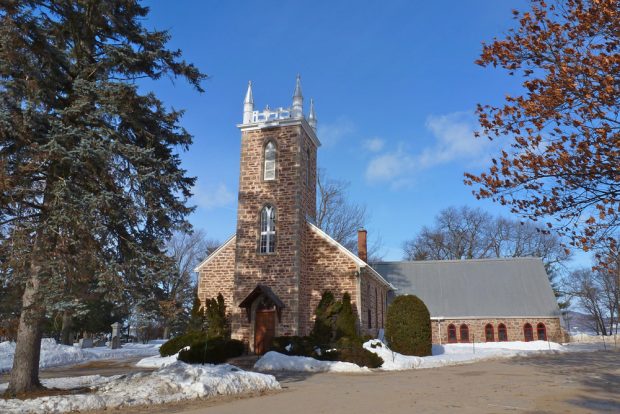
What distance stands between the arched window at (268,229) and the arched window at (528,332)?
66.1 feet

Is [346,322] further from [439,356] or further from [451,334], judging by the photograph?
[451,334]

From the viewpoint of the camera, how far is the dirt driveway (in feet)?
31.0

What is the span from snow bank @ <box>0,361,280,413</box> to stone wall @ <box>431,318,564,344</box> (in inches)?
931

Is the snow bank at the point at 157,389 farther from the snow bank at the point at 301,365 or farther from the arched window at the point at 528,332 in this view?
the arched window at the point at 528,332

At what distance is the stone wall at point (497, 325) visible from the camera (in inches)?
1281

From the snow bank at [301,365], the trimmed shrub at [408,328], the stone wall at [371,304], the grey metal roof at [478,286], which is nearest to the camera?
the snow bank at [301,365]

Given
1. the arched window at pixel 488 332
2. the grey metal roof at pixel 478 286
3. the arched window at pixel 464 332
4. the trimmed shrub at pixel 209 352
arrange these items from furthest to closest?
the grey metal roof at pixel 478 286 < the arched window at pixel 464 332 < the arched window at pixel 488 332 < the trimmed shrub at pixel 209 352

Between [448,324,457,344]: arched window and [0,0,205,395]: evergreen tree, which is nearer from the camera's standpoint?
[0,0,205,395]: evergreen tree

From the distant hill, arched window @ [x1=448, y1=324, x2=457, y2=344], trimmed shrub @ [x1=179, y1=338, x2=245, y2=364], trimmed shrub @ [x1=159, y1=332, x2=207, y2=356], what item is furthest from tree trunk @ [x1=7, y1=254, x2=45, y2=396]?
the distant hill

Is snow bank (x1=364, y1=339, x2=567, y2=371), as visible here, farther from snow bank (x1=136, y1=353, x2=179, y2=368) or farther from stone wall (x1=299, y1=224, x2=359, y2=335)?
snow bank (x1=136, y1=353, x2=179, y2=368)

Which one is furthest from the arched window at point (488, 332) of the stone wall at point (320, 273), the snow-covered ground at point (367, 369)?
the stone wall at point (320, 273)

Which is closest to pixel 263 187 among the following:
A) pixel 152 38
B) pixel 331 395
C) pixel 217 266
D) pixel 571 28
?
pixel 217 266

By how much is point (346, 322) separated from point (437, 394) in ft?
30.1

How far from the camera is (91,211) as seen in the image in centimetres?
977
